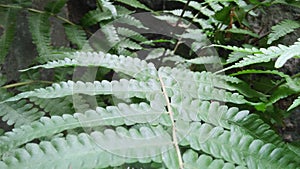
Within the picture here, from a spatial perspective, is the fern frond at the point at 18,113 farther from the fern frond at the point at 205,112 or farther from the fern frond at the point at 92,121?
the fern frond at the point at 205,112

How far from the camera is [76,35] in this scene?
1.26 meters

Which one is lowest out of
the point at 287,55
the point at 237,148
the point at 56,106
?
the point at 56,106

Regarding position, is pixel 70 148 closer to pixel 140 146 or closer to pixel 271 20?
pixel 140 146

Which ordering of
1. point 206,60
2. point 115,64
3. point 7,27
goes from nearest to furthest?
1. point 115,64
2. point 206,60
3. point 7,27

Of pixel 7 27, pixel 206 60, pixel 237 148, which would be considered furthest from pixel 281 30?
pixel 7 27

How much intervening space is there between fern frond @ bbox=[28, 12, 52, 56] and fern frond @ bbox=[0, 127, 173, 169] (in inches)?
25.2

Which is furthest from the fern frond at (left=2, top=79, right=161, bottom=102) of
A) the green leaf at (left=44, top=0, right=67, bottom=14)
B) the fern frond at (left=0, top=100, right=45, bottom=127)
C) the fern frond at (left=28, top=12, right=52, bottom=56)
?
the green leaf at (left=44, top=0, right=67, bottom=14)

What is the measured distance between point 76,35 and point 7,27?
23cm

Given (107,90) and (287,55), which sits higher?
(287,55)

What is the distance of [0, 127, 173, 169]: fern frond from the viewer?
56cm

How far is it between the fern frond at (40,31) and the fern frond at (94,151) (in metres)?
0.64

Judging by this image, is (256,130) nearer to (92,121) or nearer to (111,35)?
(92,121)

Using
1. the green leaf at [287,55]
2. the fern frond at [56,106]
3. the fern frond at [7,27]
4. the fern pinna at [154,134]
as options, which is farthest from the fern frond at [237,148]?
the fern frond at [7,27]

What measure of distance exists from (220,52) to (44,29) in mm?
624
